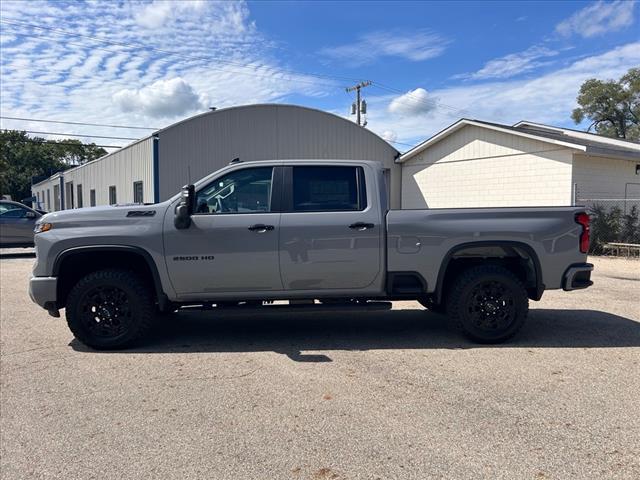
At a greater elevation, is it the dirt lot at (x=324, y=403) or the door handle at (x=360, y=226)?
the door handle at (x=360, y=226)

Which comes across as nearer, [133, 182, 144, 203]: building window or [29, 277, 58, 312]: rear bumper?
[29, 277, 58, 312]: rear bumper

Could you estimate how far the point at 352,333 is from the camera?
6363mm

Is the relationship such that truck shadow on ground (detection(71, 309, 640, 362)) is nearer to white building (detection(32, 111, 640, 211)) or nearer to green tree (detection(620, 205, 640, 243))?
green tree (detection(620, 205, 640, 243))

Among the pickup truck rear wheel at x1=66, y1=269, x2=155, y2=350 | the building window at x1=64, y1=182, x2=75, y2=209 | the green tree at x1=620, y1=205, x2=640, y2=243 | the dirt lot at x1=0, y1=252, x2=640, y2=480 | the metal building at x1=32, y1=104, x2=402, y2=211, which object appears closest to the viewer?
the dirt lot at x1=0, y1=252, x2=640, y2=480

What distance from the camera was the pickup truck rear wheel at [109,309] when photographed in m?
5.57

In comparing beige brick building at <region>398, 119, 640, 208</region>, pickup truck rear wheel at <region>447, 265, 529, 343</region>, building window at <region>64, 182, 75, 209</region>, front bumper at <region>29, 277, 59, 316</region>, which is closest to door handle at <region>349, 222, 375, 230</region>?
pickup truck rear wheel at <region>447, 265, 529, 343</region>

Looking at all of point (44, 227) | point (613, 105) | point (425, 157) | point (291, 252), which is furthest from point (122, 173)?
point (613, 105)

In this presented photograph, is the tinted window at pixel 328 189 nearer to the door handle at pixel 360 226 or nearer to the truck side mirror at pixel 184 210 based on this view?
the door handle at pixel 360 226

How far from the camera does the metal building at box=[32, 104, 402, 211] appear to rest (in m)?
20.5

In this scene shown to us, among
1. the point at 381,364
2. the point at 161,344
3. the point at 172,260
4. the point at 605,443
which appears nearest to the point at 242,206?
the point at 172,260

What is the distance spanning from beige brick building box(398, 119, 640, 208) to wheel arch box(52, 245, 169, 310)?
13.8 metres

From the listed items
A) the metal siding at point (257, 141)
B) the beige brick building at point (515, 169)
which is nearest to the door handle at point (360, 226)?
the beige brick building at point (515, 169)

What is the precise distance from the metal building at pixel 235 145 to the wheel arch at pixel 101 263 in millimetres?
14742

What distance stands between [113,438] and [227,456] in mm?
873
